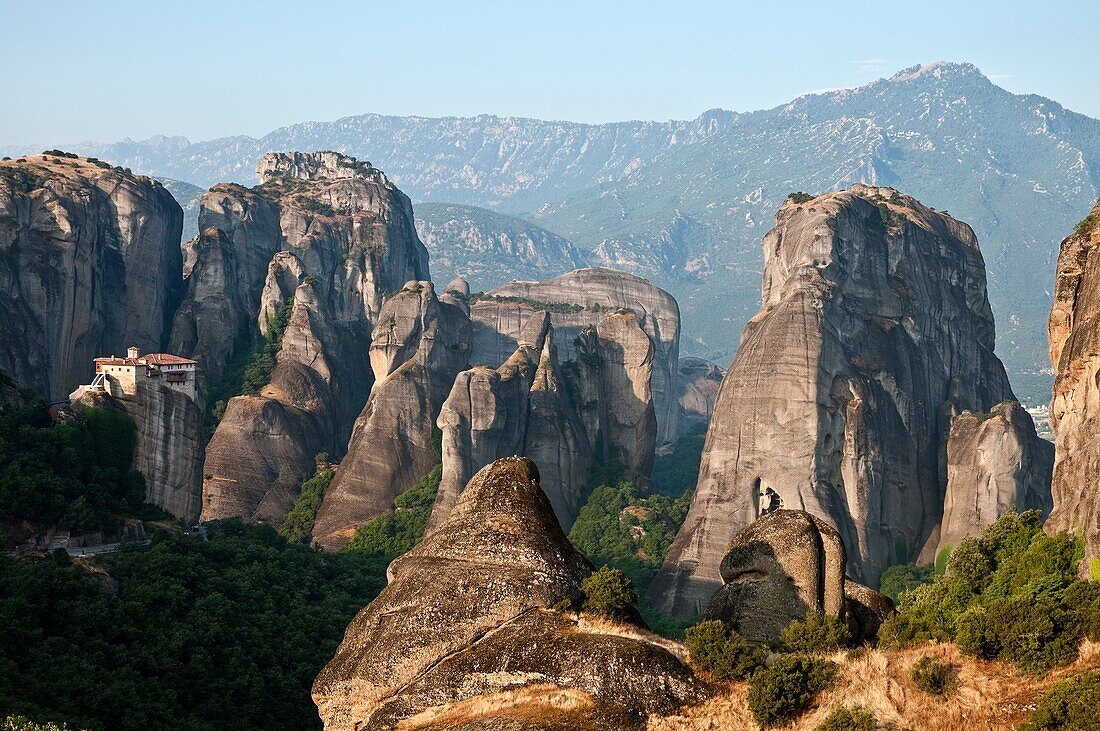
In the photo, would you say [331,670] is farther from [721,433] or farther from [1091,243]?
[721,433]

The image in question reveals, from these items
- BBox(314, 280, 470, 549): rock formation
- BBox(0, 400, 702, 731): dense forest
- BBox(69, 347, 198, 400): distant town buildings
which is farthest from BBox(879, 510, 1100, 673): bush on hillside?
BBox(314, 280, 470, 549): rock formation

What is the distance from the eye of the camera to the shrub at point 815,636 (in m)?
26.0

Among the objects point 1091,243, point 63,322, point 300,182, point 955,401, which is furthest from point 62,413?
point 300,182

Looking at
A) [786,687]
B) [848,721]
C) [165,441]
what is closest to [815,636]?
[786,687]

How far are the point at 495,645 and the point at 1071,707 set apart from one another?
8765 millimetres

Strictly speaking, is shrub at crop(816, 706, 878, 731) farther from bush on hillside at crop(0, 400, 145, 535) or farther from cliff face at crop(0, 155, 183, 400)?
cliff face at crop(0, 155, 183, 400)

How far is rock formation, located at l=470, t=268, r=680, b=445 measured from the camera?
359ft

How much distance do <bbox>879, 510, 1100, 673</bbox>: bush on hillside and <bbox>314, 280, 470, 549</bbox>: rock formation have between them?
46194mm

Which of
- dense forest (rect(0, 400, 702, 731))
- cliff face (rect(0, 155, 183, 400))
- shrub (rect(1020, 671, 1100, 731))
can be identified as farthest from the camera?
cliff face (rect(0, 155, 183, 400))

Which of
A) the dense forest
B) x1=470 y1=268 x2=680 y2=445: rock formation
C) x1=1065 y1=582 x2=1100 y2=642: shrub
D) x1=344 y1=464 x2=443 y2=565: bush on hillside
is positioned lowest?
x1=344 y1=464 x2=443 y2=565: bush on hillside

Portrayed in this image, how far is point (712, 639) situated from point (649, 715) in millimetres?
2254

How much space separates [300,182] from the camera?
400 feet

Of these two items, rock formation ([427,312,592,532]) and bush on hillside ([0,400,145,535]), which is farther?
rock formation ([427,312,592,532])

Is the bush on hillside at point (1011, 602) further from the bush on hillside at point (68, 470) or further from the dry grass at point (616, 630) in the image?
the bush on hillside at point (68, 470)
